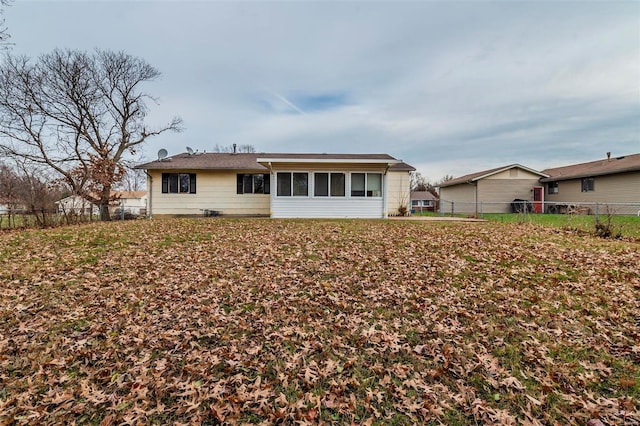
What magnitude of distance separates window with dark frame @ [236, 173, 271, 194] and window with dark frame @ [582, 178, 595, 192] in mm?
23642

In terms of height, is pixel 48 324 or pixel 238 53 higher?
pixel 238 53

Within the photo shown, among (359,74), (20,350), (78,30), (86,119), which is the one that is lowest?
(20,350)

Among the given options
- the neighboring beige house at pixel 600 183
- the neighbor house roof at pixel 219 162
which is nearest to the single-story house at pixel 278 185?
the neighbor house roof at pixel 219 162

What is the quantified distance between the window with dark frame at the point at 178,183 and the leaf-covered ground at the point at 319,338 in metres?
10.3

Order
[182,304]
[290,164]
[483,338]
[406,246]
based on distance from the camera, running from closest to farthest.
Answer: [483,338] → [182,304] → [406,246] → [290,164]

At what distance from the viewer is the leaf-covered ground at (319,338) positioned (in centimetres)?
259

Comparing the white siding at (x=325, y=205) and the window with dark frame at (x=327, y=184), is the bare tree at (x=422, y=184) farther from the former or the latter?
the window with dark frame at (x=327, y=184)

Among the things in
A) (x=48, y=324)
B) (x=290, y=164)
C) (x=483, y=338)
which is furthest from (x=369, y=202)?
(x=48, y=324)

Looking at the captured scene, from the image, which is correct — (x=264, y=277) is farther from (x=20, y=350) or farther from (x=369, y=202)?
(x=369, y=202)

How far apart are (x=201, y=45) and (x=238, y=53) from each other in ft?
5.28

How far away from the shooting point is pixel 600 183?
69.5 ft

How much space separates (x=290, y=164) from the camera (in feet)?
46.2

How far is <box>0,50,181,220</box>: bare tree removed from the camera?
53.1 feet

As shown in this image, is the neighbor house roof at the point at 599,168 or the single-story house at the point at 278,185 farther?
the neighbor house roof at the point at 599,168
